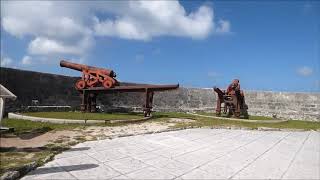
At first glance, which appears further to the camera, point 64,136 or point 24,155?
point 64,136

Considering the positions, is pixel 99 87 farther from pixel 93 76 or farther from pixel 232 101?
pixel 232 101

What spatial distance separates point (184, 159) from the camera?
22.3ft

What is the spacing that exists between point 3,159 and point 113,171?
185cm

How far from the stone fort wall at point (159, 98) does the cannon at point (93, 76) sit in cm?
87

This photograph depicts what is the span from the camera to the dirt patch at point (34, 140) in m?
7.39

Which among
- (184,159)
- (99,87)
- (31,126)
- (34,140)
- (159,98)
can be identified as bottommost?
(184,159)

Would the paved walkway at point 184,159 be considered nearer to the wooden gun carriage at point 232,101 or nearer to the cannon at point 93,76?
the cannon at point 93,76

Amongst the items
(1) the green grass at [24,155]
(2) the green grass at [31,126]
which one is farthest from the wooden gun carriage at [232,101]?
(1) the green grass at [24,155]

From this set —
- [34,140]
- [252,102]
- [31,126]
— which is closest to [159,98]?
[252,102]

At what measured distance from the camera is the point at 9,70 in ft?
43.7

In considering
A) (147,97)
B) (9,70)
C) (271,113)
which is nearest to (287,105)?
(271,113)

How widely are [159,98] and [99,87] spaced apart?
260 inches

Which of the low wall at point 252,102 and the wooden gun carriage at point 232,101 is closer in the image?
the wooden gun carriage at point 232,101

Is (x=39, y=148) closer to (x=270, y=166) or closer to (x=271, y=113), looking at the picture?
(x=270, y=166)
